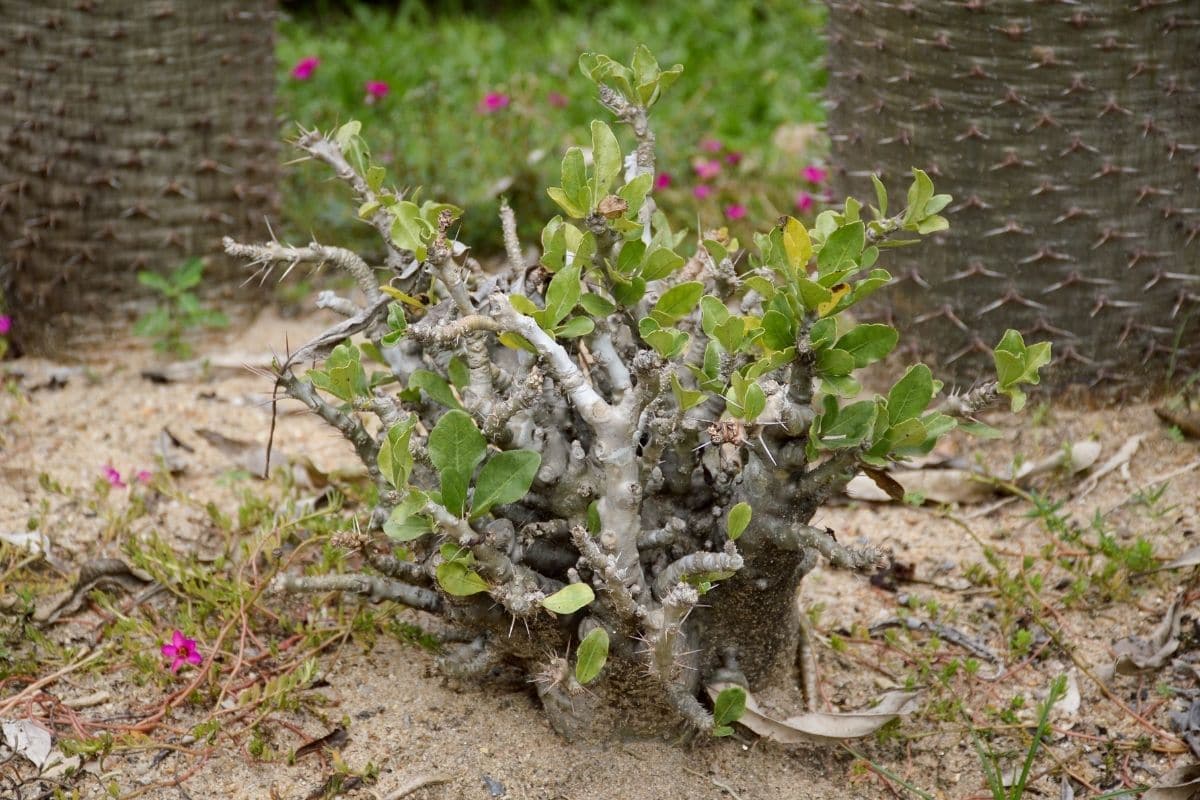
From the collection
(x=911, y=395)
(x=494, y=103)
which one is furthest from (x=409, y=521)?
(x=494, y=103)

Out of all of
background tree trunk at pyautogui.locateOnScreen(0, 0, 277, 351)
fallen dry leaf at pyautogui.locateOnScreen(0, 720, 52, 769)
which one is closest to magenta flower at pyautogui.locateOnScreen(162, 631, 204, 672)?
fallen dry leaf at pyautogui.locateOnScreen(0, 720, 52, 769)

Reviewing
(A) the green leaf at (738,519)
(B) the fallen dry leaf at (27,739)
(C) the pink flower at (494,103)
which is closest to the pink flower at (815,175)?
(C) the pink flower at (494,103)

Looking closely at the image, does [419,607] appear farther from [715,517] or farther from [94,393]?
[94,393]

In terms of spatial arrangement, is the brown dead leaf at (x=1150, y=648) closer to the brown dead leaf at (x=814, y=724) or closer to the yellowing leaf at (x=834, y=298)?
the brown dead leaf at (x=814, y=724)

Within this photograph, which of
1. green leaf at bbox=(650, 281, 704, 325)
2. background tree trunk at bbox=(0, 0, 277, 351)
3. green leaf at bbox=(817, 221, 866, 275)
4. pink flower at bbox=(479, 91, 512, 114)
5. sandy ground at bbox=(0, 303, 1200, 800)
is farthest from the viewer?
pink flower at bbox=(479, 91, 512, 114)

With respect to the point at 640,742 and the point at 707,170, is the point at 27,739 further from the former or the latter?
the point at 707,170

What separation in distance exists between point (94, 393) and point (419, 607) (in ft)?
5.87

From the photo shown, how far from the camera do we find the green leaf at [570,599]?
1.60m

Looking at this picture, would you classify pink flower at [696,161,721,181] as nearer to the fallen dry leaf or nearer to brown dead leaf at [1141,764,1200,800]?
brown dead leaf at [1141,764,1200,800]

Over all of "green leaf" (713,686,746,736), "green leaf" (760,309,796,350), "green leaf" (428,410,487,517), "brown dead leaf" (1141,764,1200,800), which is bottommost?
"brown dead leaf" (1141,764,1200,800)

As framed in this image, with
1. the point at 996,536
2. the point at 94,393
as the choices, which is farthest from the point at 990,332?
the point at 94,393

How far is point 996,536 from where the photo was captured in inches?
104

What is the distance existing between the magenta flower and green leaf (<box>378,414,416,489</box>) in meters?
0.70

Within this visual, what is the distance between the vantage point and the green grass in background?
449cm
